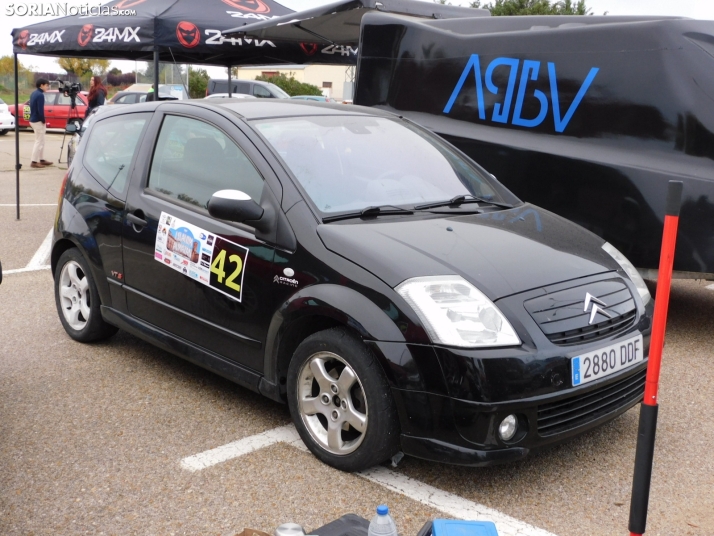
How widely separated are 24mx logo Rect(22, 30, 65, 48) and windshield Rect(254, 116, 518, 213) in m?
7.85

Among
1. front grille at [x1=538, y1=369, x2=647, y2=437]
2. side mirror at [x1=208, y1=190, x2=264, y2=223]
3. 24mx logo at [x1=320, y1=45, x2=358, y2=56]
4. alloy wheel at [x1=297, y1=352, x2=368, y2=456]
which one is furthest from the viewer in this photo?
24mx logo at [x1=320, y1=45, x2=358, y2=56]

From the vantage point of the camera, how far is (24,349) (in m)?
5.09

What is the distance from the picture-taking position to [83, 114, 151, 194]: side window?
4746 millimetres

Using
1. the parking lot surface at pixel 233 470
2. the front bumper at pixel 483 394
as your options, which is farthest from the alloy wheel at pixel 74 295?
the front bumper at pixel 483 394

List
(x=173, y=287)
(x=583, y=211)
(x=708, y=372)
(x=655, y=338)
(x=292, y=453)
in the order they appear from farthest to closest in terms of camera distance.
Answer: (x=583, y=211)
(x=708, y=372)
(x=173, y=287)
(x=292, y=453)
(x=655, y=338)

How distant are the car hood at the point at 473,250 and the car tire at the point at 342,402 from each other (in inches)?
14.2

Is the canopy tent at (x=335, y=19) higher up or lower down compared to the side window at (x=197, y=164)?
higher up

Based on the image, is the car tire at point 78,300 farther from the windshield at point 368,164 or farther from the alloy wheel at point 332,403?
the alloy wheel at point 332,403

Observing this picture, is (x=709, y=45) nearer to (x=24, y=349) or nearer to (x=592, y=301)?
(x=592, y=301)

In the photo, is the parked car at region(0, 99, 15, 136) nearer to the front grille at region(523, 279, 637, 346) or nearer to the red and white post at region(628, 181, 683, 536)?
the front grille at region(523, 279, 637, 346)

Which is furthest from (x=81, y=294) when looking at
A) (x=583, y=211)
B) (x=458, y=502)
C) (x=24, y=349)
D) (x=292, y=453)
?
(x=583, y=211)

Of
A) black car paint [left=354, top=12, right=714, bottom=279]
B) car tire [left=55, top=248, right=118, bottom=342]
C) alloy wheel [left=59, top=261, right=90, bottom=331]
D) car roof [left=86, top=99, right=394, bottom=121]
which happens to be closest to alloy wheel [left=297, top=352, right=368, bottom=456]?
car roof [left=86, top=99, right=394, bottom=121]

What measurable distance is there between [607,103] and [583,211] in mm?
783

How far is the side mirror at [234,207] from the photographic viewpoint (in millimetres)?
3648
